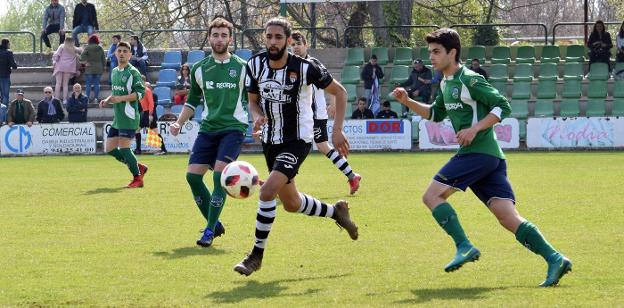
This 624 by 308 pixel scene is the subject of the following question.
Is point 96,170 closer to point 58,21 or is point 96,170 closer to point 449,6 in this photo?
point 58,21

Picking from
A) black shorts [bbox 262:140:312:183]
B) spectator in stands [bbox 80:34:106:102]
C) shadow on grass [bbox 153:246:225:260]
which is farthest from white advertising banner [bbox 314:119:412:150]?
black shorts [bbox 262:140:312:183]

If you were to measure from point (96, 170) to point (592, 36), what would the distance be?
14271 mm

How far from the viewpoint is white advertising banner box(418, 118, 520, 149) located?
26.0 meters

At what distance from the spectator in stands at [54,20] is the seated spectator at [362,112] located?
363 inches

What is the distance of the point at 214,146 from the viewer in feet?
32.4

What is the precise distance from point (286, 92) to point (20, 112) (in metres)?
20.0

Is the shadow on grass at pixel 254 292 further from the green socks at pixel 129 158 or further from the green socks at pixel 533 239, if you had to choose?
the green socks at pixel 129 158

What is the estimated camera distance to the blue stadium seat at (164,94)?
29641mm

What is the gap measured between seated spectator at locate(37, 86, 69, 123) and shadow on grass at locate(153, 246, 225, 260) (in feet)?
60.9

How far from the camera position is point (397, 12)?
121 feet

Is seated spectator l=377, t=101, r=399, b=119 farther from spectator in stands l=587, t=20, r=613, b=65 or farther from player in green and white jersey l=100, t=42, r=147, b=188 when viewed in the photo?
player in green and white jersey l=100, t=42, r=147, b=188

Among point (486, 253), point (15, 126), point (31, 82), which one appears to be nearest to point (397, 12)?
point (31, 82)

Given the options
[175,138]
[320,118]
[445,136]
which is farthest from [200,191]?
[175,138]

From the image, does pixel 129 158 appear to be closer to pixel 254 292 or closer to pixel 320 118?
pixel 320 118
